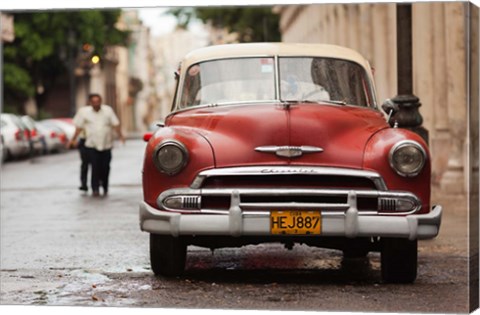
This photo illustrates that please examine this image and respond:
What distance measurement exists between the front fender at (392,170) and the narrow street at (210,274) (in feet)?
1.88

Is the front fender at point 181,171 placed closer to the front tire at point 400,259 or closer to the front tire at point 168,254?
the front tire at point 168,254

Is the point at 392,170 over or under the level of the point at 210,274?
over

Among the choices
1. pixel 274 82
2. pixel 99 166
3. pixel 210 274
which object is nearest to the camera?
pixel 210 274

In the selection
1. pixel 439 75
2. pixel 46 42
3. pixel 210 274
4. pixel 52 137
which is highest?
pixel 46 42

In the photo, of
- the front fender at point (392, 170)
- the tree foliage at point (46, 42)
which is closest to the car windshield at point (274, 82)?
the front fender at point (392, 170)

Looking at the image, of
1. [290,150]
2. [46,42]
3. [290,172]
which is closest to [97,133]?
[290,150]

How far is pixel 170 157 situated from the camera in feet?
25.2

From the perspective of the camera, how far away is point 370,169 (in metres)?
7.54

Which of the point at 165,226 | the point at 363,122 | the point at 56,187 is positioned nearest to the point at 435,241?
the point at 363,122

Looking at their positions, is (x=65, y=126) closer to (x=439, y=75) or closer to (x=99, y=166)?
(x=99, y=166)

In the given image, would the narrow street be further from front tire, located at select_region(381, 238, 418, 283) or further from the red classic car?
the red classic car

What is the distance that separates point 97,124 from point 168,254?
9118 mm

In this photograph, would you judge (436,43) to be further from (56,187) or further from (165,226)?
(165,226)

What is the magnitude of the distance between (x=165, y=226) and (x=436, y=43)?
386 inches
